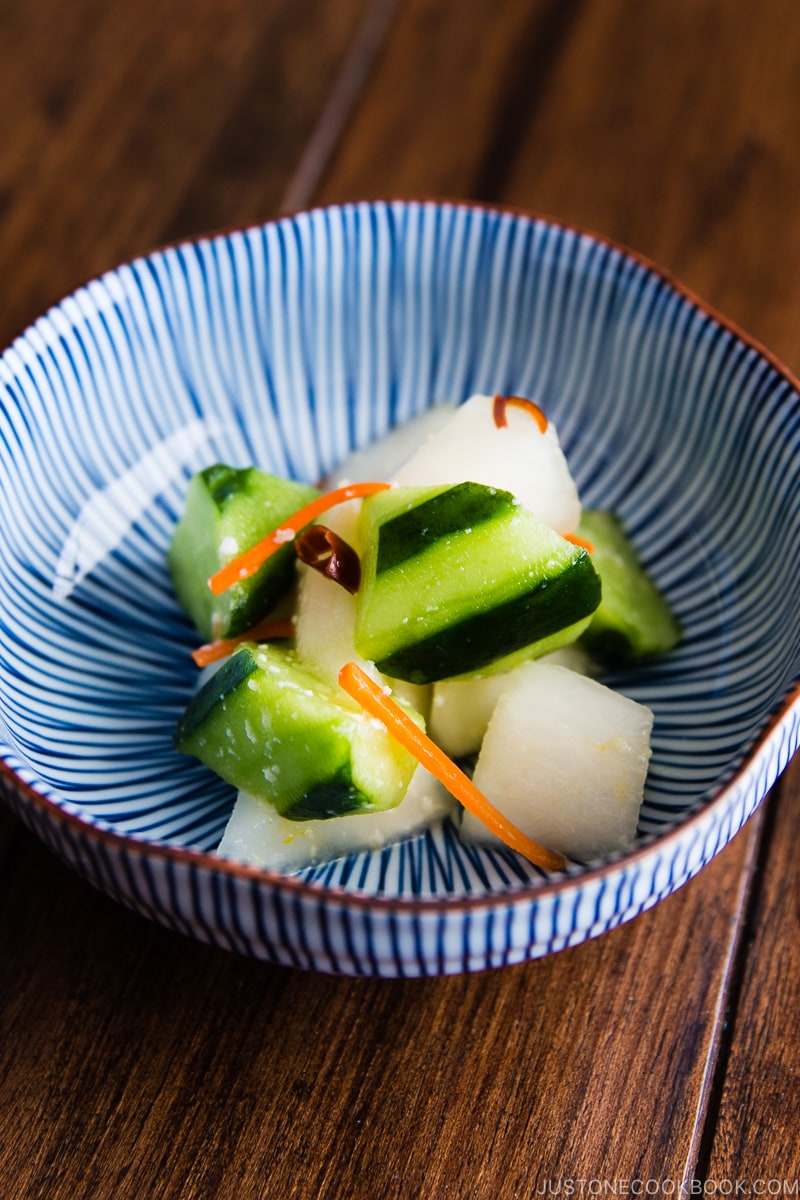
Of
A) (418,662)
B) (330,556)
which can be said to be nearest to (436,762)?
(418,662)

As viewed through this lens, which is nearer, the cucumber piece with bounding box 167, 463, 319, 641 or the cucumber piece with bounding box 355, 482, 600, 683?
the cucumber piece with bounding box 355, 482, 600, 683

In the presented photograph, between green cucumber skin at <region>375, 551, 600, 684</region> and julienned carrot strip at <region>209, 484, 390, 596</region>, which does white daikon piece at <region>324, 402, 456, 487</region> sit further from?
green cucumber skin at <region>375, 551, 600, 684</region>

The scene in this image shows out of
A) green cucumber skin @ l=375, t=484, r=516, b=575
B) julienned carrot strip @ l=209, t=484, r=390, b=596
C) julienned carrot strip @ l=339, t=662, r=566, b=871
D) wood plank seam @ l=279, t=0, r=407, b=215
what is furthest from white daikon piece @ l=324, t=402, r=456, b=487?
wood plank seam @ l=279, t=0, r=407, b=215

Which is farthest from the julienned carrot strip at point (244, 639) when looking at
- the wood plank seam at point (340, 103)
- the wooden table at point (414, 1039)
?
the wood plank seam at point (340, 103)

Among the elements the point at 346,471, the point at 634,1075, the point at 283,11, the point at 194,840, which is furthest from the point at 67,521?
the point at 283,11

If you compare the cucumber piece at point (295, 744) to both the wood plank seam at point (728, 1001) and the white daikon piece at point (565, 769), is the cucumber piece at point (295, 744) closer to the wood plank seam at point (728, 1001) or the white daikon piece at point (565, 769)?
the white daikon piece at point (565, 769)
